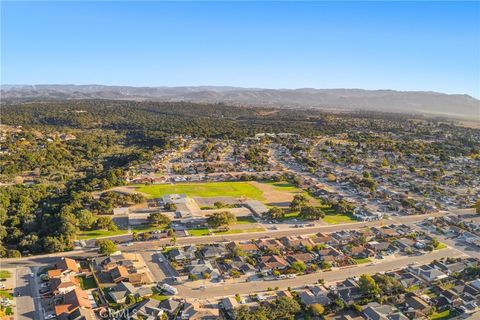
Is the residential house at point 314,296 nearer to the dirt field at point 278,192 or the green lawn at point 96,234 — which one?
the green lawn at point 96,234

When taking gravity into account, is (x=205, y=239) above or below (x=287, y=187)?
below

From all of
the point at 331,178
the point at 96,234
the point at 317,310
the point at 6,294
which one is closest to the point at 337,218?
the point at 331,178

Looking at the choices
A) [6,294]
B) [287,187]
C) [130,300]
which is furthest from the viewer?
[287,187]

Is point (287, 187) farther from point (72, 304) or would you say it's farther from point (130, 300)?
point (72, 304)

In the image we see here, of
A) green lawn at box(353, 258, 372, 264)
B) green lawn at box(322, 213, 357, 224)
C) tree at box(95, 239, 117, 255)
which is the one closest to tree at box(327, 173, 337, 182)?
green lawn at box(322, 213, 357, 224)

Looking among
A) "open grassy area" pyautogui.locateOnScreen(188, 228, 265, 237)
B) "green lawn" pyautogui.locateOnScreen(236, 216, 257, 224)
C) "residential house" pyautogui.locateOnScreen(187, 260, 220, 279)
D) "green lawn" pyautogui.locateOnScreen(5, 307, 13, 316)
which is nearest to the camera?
"green lawn" pyautogui.locateOnScreen(5, 307, 13, 316)

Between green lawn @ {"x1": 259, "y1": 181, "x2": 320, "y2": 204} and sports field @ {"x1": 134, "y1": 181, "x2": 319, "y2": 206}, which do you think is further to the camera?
green lawn @ {"x1": 259, "y1": 181, "x2": 320, "y2": 204}

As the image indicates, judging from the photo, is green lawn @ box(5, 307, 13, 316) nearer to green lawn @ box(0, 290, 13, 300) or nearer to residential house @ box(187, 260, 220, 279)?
green lawn @ box(0, 290, 13, 300)
